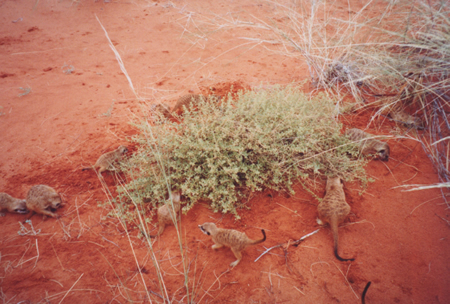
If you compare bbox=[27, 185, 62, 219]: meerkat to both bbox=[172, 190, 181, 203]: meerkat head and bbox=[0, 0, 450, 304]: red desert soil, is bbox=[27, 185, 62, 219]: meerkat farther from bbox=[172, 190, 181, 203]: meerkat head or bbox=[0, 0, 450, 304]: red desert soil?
bbox=[172, 190, 181, 203]: meerkat head

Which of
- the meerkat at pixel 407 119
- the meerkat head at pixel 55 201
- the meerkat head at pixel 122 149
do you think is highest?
the meerkat at pixel 407 119

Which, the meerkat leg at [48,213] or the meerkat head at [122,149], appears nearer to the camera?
the meerkat leg at [48,213]

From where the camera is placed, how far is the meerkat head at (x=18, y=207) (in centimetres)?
297

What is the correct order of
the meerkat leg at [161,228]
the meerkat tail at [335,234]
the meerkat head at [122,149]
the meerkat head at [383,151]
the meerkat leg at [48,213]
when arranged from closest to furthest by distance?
1. the meerkat tail at [335,234]
2. the meerkat leg at [161,228]
3. the meerkat leg at [48,213]
4. the meerkat head at [383,151]
5. the meerkat head at [122,149]

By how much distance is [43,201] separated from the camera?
2861mm

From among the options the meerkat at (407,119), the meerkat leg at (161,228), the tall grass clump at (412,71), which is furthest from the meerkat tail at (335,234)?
the meerkat at (407,119)

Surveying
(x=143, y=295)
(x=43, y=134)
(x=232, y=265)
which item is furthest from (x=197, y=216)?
(x=43, y=134)

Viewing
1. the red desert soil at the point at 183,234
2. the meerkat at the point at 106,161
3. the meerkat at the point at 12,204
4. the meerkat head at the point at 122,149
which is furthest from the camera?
the meerkat head at the point at 122,149

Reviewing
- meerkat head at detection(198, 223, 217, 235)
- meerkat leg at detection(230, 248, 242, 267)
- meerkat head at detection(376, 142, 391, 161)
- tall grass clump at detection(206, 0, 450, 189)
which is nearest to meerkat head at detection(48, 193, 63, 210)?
meerkat head at detection(198, 223, 217, 235)

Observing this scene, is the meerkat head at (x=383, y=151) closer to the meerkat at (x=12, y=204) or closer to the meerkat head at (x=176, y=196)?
the meerkat head at (x=176, y=196)

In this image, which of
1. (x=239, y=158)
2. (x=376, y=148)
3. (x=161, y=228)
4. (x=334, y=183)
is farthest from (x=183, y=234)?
(x=376, y=148)

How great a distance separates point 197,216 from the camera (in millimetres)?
2775

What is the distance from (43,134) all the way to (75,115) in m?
0.64

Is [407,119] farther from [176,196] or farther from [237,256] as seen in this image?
[176,196]
